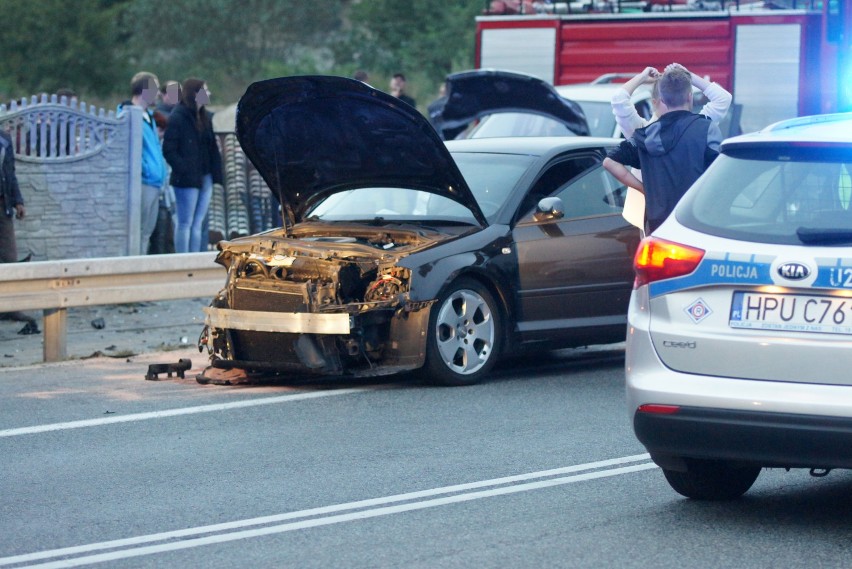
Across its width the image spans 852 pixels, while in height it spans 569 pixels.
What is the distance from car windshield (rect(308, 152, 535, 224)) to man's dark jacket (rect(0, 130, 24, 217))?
3.36 m

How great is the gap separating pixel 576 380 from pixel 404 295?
1.43 m

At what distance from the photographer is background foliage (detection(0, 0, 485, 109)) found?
39.4 metres

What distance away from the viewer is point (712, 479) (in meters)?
6.61

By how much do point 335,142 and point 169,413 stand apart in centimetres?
220

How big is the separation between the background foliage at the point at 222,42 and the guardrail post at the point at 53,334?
25530 mm

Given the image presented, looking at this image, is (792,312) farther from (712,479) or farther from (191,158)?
(191,158)

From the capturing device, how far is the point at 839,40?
583 inches

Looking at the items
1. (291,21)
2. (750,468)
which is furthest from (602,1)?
(291,21)

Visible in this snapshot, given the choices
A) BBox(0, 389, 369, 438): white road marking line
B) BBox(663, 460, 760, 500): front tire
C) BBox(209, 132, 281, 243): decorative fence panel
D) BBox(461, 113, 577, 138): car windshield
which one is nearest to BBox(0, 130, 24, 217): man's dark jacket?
BBox(0, 389, 369, 438): white road marking line

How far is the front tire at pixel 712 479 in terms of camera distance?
257 inches

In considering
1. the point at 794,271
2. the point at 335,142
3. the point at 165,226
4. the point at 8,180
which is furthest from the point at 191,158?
the point at 794,271

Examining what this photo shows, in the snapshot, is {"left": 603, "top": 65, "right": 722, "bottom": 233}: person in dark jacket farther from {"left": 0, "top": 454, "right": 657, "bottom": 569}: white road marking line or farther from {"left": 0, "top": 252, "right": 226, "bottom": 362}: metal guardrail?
{"left": 0, "top": 252, "right": 226, "bottom": 362}: metal guardrail

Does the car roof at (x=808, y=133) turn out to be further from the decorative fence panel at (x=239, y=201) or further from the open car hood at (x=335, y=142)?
the decorative fence panel at (x=239, y=201)

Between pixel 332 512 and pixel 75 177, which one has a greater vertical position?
pixel 75 177
